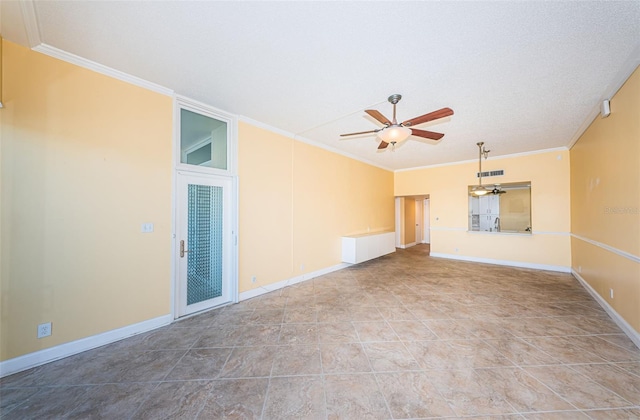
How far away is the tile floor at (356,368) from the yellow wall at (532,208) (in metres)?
2.56

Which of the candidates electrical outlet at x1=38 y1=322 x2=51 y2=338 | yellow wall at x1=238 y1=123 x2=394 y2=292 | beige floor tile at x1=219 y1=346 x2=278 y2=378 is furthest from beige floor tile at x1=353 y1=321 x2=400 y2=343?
electrical outlet at x1=38 y1=322 x2=51 y2=338

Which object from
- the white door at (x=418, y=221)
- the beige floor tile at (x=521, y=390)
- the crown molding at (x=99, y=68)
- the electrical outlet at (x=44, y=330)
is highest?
the crown molding at (x=99, y=68)

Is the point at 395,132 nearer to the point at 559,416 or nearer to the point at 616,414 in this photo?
the point at 559,416

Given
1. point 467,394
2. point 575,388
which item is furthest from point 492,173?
point 467,394

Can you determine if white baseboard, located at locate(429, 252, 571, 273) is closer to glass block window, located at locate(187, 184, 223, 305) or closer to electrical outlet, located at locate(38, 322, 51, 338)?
glass block window, located at locate(187, 184, 223, 305)

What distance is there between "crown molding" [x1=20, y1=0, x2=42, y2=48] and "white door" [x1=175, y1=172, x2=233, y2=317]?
1.60 m

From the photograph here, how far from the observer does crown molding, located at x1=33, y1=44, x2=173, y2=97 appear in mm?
2117

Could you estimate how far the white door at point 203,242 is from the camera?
2988mm

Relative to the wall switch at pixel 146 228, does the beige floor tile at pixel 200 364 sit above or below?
below

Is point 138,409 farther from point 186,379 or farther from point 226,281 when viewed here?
point 226,281

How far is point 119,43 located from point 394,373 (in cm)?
401

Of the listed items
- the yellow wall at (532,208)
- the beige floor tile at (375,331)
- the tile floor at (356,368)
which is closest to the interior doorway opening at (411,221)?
the yellow wall at (532,208)

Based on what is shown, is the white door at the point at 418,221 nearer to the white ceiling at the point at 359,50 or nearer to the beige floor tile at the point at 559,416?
the white ceiling at the point at 359,50

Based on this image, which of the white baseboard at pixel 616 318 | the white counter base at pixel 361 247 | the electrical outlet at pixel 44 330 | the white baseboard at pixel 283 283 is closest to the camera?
the electrical outlet at pixel 44 330
